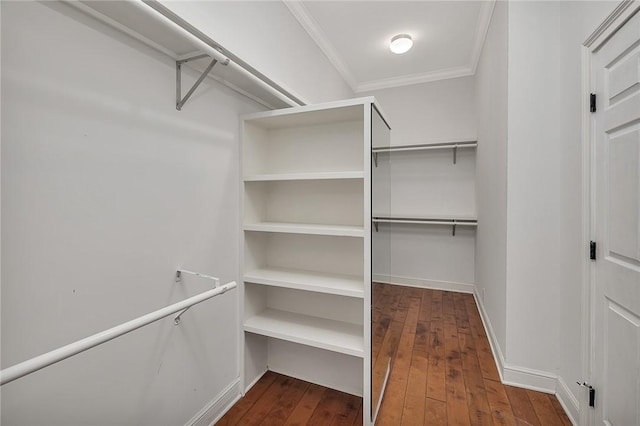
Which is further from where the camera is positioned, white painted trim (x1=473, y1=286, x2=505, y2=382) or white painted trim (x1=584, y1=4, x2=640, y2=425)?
white painted trim (x1=473, y1=286, x2=505, y2=382)

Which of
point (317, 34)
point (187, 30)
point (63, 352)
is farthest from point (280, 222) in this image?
point (317, 34)

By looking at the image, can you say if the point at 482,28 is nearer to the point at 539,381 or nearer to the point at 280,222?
the point at 280,222

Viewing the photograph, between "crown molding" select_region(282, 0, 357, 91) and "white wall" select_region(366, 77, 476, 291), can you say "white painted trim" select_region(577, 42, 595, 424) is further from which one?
"white wall" select_region(366, 77, 476, 291)

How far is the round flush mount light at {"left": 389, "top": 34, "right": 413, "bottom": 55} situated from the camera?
9.21 ft

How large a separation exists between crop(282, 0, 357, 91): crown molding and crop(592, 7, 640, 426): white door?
2.07 meters

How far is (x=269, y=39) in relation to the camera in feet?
6.66

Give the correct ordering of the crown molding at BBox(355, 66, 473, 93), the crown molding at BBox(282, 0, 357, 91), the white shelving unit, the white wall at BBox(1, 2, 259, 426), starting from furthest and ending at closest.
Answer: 1. the crown molding at BBox(355, 66, 473, 93)
2. the crown molding at BBox(282, 0, 357, 91)
3. the white shelving unit
4. the white wall at BBox(1, 2, 259, 426)

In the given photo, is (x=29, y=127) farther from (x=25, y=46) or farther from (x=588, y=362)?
(x=588, y=362)

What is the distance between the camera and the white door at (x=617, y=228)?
1175mm

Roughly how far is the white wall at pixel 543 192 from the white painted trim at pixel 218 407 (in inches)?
74.1

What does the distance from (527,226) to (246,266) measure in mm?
1907

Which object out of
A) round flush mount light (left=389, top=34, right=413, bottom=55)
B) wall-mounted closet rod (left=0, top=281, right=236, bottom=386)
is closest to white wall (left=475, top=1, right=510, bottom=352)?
round flush mount light (left=389, top=34, right=413, bottom=55)

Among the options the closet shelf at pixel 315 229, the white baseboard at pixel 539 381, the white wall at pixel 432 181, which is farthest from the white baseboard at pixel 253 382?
the white wall at pixel 432 181

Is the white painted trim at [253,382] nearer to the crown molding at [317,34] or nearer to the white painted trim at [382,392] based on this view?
the white painted trim at [382,392]
